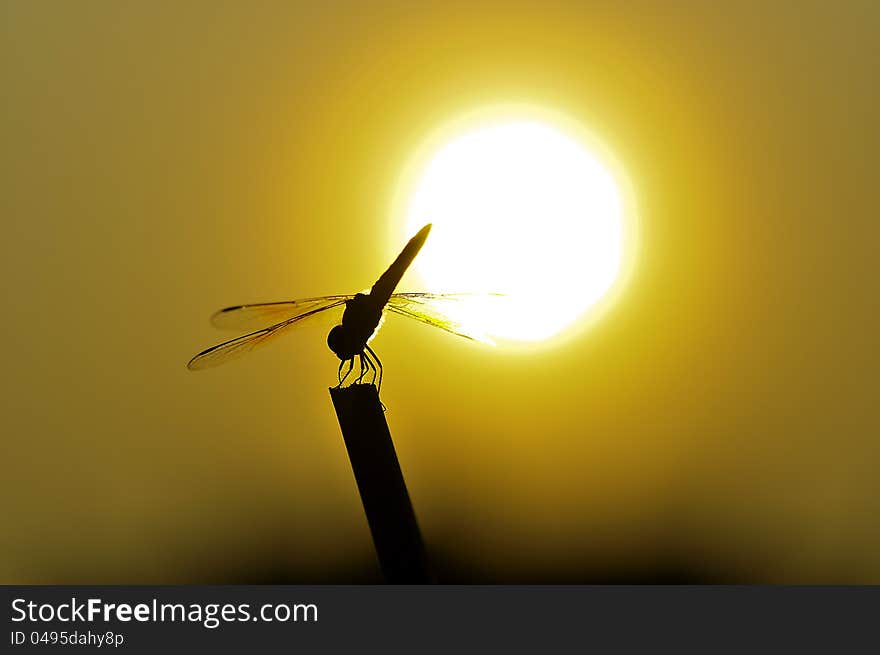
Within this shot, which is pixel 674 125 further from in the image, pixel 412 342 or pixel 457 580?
pixel 457 580

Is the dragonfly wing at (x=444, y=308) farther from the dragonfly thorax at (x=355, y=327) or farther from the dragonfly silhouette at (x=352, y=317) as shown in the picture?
the dragonfly thorax at (x=355, y=327)

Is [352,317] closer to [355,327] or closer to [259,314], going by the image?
[355,327]

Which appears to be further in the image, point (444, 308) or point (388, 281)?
point (444, 308)

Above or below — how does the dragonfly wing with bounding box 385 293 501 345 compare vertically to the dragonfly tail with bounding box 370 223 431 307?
above

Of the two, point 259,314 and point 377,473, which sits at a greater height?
point 259,314

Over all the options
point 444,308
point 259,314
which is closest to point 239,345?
point 259,314

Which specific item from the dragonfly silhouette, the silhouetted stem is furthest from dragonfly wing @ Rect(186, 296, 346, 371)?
the silhouetted stem

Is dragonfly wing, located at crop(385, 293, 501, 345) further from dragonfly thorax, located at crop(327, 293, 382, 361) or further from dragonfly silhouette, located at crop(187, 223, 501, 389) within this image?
dragonfly thorax, located at crop(327, 293, 382, 361)
